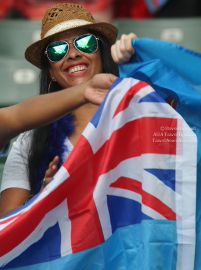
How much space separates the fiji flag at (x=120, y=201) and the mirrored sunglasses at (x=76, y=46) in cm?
65

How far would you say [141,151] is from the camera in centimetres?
137

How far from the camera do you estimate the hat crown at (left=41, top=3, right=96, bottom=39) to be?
2109 mm

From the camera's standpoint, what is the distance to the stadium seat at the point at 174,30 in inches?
160

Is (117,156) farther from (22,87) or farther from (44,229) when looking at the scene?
(22,87)

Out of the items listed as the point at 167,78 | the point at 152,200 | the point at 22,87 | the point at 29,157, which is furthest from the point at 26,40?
the point at 152,200

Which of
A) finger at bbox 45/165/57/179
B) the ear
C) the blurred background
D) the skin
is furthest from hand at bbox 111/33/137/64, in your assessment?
the blurred background

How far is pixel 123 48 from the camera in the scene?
153 centimetres

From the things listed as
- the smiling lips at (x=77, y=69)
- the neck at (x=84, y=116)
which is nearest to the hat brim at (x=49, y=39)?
the smiling lips at (x=77, y=69)

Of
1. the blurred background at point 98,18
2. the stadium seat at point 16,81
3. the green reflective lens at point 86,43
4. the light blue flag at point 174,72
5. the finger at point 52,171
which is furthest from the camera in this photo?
the blurred background at point 98,18

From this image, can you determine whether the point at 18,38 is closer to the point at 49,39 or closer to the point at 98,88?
the point at 49,39

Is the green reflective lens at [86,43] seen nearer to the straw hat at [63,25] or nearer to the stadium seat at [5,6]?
the straw hat at [63,25]

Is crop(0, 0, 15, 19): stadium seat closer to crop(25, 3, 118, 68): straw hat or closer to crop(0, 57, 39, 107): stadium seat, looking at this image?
crop(0, 57, 39, 107): stadium seat

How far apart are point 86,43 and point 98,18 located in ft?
8.57

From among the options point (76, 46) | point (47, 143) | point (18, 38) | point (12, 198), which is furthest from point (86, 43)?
point (18, 38)
